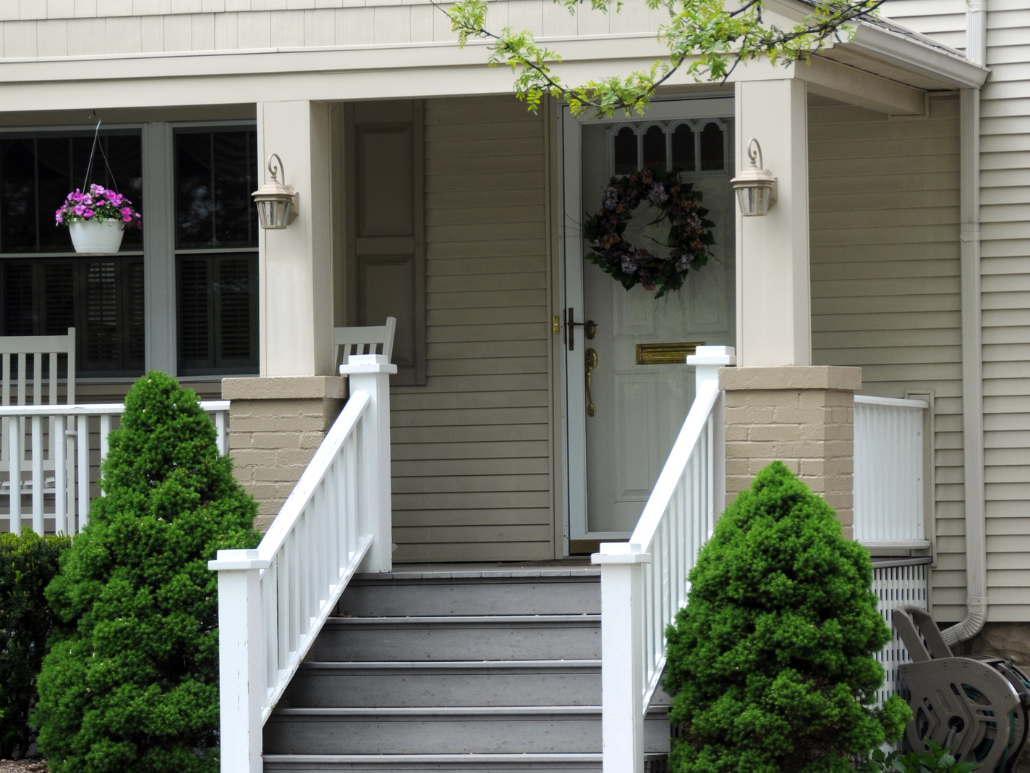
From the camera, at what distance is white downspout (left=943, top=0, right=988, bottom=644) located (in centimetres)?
716

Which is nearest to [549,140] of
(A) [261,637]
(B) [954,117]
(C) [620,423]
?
(C) [620,423]

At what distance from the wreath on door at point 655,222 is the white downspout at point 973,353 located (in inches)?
53.1

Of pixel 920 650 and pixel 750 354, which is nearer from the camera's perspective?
pixel 750 354

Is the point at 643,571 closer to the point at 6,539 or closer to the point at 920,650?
the point at 920,650

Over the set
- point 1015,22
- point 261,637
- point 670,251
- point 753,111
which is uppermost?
point 1015,22

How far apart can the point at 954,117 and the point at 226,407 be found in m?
4.09

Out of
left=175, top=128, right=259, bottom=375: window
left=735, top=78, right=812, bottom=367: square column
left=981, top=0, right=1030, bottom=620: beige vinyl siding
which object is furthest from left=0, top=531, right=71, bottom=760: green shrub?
left=981, top=0, right=1030, bottom=620: beige vinyl siding

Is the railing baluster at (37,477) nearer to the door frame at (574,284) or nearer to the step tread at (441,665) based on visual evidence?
the step tread at (441,665)

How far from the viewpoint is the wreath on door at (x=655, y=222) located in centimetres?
749

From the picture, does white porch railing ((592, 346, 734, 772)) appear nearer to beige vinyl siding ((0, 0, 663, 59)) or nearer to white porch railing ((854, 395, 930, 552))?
white porch railing ((854, 395, 930, 552))

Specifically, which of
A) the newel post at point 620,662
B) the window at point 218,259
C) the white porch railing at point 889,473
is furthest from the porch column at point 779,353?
the window at point 218,259

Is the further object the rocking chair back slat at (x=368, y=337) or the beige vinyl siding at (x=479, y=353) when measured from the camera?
the beige vinyl siding at (x=479, y=353)

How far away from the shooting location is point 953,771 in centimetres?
593

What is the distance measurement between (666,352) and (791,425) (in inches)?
73.7
